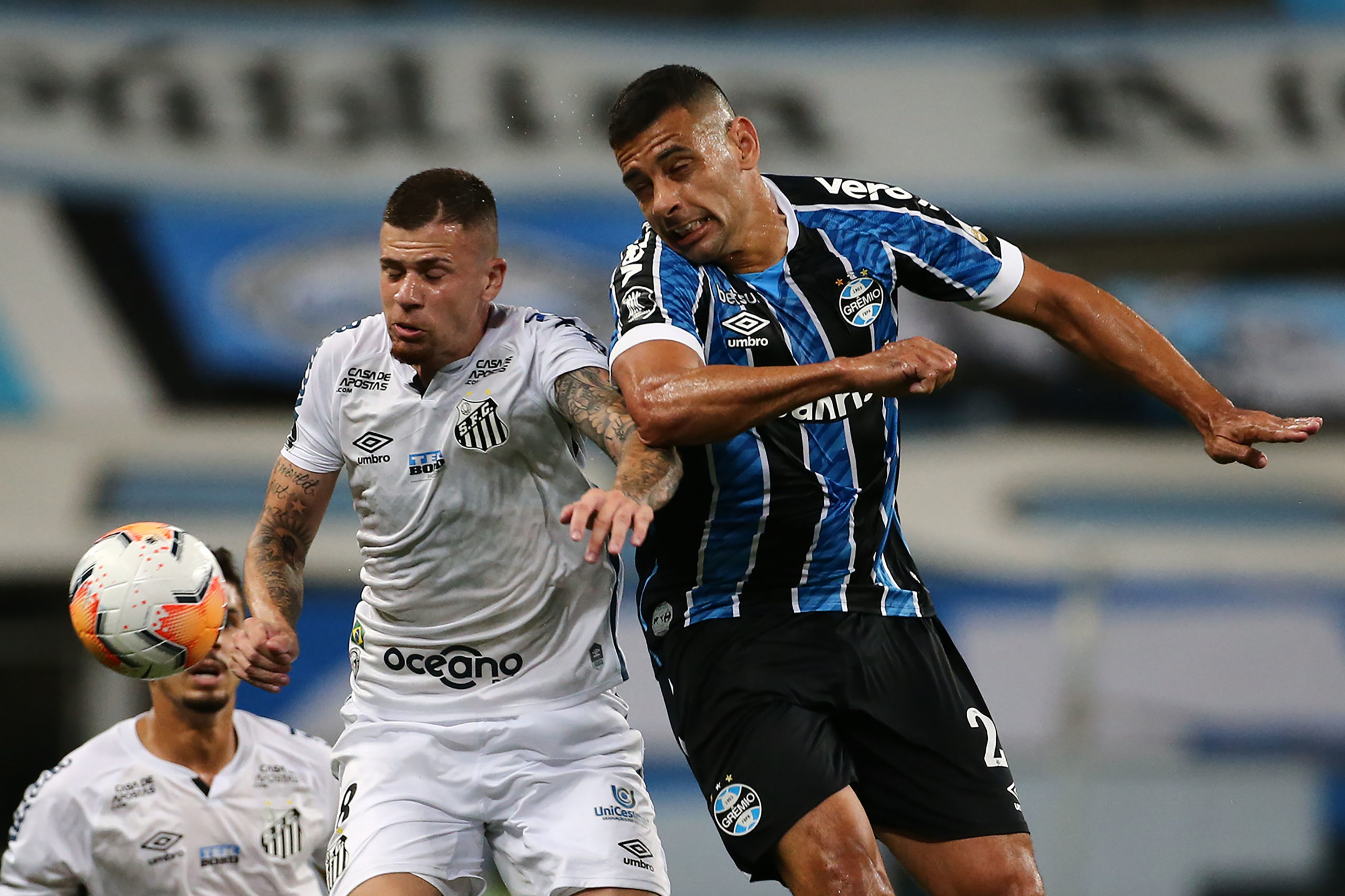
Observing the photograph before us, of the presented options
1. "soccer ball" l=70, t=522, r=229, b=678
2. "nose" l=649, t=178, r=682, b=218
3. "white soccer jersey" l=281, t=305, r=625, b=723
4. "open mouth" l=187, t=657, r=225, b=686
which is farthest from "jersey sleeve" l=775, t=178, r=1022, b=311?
"open mouth" l=187, t=657, r=225, b=686

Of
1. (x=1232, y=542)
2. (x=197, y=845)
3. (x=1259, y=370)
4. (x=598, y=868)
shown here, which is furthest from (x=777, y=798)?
(x=1259, y=370)

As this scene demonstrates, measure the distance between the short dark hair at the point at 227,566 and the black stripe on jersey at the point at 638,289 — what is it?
2.31 metres

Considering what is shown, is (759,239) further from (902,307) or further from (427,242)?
(902,307)

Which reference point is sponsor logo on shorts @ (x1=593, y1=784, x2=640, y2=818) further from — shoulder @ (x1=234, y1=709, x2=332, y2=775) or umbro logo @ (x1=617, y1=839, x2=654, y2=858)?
shoulder @ (x1=234, y1=709, x2=332, y2=775)

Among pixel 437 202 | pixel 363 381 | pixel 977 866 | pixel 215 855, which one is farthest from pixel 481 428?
pixel 215 855

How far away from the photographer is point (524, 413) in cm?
429

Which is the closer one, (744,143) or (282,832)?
(744,143)

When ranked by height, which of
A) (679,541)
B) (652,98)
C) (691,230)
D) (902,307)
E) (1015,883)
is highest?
(902,307)

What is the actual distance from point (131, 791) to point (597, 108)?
10600 millimetres

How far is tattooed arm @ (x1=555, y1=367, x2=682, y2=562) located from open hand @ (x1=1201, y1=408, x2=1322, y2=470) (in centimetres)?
142

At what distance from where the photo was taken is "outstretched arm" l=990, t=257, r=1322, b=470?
4.08m

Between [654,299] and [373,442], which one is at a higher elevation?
[654,299]

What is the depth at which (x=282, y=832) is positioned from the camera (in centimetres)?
564

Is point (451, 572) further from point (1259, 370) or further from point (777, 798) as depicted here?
point (1259, 370)
